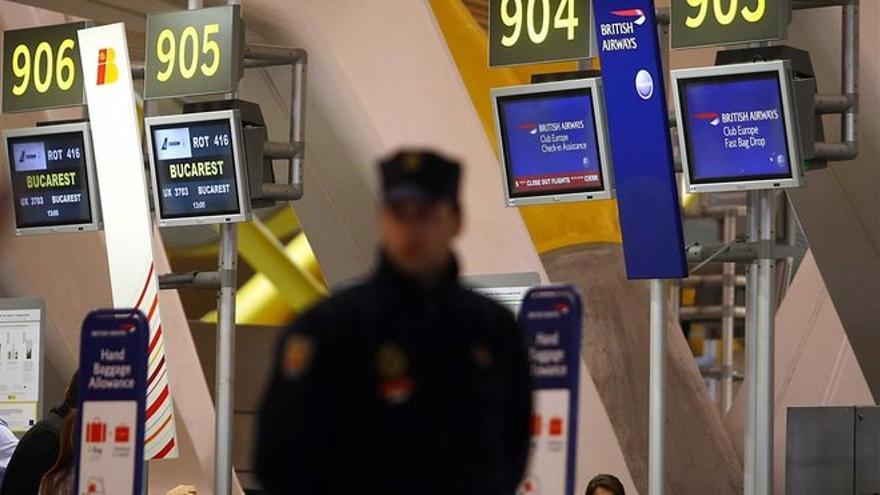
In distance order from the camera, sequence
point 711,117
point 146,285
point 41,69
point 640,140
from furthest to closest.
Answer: point 41,69
point 146,285
point 711,117
point 640,140

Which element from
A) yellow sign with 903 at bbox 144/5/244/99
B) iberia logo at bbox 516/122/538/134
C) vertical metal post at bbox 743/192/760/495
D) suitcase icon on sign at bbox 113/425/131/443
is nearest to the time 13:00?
yellow sign with 903 at bbox 144/5/244/99

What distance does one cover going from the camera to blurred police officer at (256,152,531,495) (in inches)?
145

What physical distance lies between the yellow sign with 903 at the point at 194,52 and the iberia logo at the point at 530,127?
184 cm

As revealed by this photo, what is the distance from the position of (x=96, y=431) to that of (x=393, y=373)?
11.1 feet

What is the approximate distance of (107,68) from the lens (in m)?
9.98

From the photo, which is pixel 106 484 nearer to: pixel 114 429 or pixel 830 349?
pixel 114 429

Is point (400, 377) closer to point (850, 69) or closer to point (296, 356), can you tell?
point (296, 356)

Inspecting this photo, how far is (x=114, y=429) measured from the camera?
22.7 feet

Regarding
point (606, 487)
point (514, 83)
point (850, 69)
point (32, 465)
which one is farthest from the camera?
point (514, 83)

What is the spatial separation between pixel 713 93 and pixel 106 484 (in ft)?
12.5

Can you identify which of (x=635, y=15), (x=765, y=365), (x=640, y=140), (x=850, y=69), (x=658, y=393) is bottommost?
(x=658, y=393)

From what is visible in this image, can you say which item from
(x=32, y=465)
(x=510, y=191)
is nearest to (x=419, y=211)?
(x=32, y=465)

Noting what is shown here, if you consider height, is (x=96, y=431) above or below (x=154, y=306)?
below

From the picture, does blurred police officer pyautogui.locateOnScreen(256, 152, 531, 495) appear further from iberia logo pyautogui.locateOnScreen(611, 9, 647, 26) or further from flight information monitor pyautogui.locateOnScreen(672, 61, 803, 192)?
flight information monitor pyautogui.locateOnScreen(672, 61, 803, 192)
